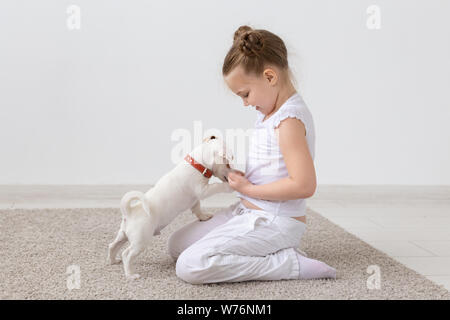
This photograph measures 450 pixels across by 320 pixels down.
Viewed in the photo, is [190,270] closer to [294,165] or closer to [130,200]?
[130,200]

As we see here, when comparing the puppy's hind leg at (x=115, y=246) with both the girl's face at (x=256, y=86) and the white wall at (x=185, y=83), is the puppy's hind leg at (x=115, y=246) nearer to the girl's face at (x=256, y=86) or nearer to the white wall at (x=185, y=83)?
the girl's face at (x=256, y=86)

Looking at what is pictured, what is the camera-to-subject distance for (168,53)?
2703 millimetres

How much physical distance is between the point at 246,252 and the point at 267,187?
0.56ft

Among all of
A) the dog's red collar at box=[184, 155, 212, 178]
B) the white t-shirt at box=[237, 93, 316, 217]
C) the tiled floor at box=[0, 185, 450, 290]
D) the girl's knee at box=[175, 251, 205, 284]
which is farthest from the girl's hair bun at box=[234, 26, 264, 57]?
the tiled floor at box=[0, 185, 450, 290]

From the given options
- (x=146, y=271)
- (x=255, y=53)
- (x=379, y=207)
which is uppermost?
(x=255, y=53)

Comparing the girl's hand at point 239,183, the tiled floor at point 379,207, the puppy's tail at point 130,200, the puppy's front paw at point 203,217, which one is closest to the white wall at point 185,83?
the tiled floor at point 379,207

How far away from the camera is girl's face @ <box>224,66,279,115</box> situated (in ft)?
4.94

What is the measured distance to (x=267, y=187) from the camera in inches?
59.7

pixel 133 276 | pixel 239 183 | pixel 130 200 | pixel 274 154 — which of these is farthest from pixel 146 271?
pixel 274 154

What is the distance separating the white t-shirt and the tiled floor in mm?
423

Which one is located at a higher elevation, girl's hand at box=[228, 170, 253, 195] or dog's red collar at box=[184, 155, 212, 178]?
dog's red collar at box=[184, 155, 212, 178]

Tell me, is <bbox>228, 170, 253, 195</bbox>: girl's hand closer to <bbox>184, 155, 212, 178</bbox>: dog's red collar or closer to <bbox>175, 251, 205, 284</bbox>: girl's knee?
<bbox>184, 155, 212, 178</bbox>: dog's red collar

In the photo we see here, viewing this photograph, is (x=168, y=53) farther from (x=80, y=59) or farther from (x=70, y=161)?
(x=70, y=161)

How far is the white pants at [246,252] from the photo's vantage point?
145cm
